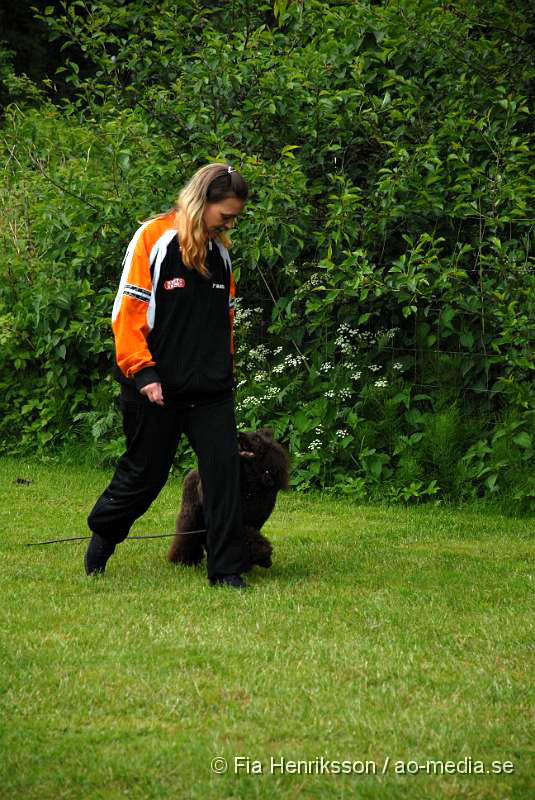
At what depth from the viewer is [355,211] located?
27.2 feet

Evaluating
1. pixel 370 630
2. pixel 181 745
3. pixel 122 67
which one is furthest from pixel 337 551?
pixel 122 67

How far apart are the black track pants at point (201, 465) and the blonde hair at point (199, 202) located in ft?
2.58

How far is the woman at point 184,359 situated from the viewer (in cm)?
523

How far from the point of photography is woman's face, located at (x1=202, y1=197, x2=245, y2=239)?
532 centimetres

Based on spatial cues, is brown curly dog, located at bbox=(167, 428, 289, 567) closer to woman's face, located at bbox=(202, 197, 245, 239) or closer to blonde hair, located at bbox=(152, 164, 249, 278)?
blonde hair, located at bbox=(152, 164, 249, 278)

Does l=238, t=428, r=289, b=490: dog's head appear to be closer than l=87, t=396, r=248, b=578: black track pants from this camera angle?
No

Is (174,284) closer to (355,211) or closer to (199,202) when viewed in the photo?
(199,202)

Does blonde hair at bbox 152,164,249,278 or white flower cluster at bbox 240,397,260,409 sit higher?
blonde hair at bbox 152,164,249,278

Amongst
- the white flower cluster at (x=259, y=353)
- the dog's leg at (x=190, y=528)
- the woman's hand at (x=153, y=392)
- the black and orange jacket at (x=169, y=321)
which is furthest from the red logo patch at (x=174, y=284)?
the white flower cluster at (x=259, y=353)

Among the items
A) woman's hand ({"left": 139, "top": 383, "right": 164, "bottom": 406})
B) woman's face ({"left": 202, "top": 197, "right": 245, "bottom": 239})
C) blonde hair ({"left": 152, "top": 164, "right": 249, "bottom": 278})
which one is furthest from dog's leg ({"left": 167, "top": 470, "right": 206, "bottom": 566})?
woman's face ({"left": 202, "top": 197, "right": 245, "bottom": 239})

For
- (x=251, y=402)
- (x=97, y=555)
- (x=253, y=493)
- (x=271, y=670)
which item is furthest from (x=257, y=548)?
(x=251, y=402)

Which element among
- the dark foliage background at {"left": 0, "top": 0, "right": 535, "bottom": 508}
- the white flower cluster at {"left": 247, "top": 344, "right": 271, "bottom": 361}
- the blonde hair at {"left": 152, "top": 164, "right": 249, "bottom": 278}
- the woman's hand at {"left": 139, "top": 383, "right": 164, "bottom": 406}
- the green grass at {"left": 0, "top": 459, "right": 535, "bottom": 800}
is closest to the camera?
the green grass at {"left": 0, "top": 459, "right": 535, "bottom": 800}

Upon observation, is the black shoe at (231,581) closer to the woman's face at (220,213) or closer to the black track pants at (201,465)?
the black track pants at (201,465)

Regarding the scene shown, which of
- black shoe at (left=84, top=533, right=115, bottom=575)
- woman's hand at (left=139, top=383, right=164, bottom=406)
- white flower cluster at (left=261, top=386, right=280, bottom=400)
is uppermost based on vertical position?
woman's hand at (left=139, top=383, right=164, bottom=406)
